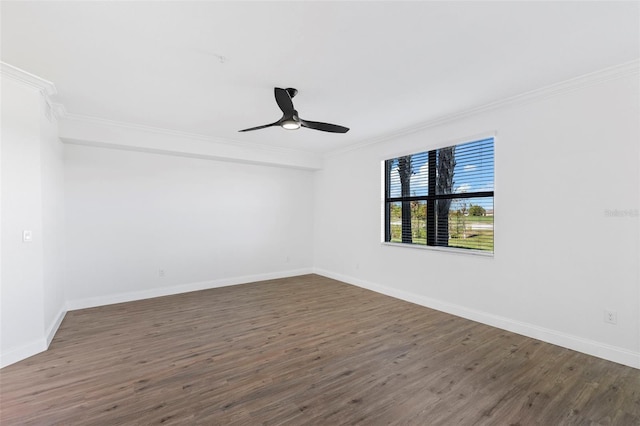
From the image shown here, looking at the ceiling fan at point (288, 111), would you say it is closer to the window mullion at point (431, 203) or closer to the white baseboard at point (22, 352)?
the window mullion at point (431, 203)

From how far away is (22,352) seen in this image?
104 inches

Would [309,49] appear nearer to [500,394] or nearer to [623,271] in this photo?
[500,394]

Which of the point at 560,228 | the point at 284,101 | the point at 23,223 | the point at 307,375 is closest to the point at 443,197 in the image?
the point at 560,228

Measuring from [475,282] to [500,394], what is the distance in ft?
5.50

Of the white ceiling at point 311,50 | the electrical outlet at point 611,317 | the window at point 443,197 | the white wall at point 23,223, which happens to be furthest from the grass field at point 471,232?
the white wall at point 23,223

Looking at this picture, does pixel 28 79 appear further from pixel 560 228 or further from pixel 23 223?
pixel 560 228

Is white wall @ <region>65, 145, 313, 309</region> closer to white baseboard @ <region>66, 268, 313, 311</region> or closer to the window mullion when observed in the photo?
white baseboard @ <region>66, 268, 313, 311</region>

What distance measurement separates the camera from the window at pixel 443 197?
146 inches

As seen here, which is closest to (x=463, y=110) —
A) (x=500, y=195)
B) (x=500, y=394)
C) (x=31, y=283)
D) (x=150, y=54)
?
(x=500, y=195)

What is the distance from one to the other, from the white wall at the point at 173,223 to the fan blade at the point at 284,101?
2.90 m

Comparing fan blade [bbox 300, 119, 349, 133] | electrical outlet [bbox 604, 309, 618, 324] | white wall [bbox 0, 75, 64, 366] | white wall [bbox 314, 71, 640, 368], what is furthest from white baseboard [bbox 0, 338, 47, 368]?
electrical outlet [bbox 604, 309, 618, 324]

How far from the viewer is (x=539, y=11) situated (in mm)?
1836

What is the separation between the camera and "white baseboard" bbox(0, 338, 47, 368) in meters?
2.52

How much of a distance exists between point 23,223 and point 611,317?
548 centimetres
